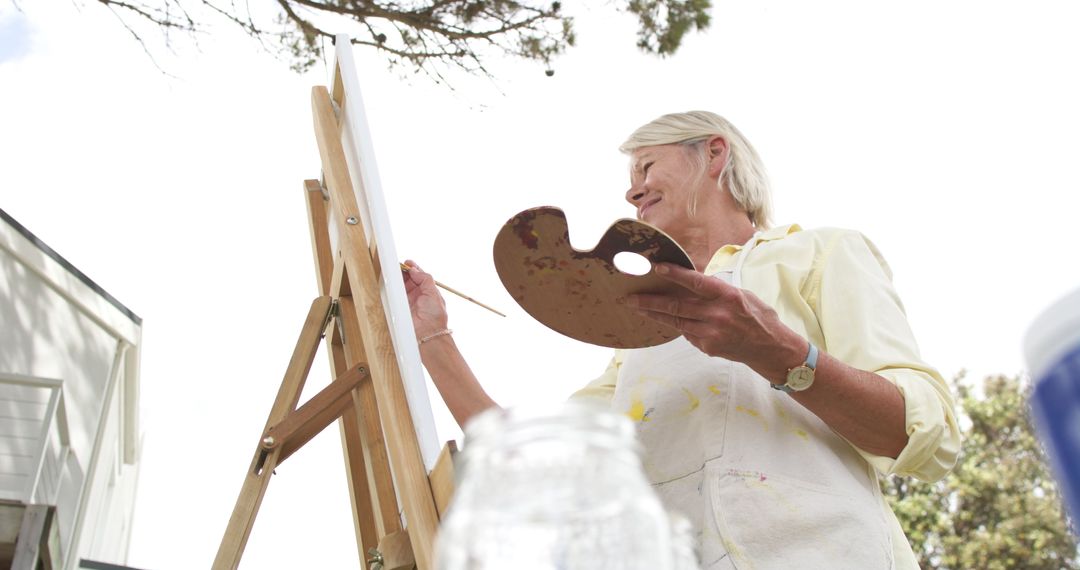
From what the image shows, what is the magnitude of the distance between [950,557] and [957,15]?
708cm

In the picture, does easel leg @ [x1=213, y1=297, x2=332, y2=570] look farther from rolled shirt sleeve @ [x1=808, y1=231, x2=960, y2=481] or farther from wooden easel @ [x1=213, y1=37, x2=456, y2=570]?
rolled shirt sleeve @ [x1=808, y1=231, x2=960, y2=481]

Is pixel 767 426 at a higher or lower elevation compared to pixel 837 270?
lower

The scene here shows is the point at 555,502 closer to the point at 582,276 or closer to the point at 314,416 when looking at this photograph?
the point at 582,276

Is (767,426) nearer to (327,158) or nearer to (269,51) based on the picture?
(327,158)

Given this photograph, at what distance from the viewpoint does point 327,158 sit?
6.38 ft

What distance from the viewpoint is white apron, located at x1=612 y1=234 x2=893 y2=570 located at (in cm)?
124

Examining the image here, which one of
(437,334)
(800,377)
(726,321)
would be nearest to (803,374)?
(800,377)

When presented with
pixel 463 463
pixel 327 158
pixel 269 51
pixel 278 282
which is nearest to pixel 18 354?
pixel 278 282

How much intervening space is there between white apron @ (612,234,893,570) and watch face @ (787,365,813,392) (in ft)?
0.37

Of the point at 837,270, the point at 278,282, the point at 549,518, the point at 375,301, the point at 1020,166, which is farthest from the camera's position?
the point at 278,282

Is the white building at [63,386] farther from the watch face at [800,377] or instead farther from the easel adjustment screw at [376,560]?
the watch face at [800,377]

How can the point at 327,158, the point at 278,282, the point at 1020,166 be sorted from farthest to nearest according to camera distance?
1. the point at 278,282
2. the point at 1020,166
3. the point at 327,158

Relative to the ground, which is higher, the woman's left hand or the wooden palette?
the wooden palette

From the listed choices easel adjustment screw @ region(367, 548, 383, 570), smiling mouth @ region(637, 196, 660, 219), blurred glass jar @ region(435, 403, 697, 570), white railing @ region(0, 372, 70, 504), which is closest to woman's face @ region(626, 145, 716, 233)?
smiling mouth @ region(637, 196, 660, 219)
